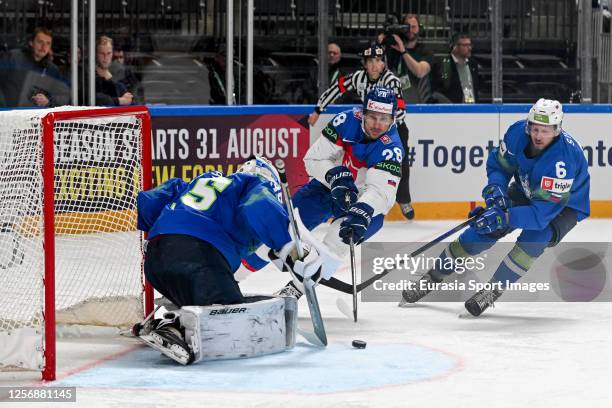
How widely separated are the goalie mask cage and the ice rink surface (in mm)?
153

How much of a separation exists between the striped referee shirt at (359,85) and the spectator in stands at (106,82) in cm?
126

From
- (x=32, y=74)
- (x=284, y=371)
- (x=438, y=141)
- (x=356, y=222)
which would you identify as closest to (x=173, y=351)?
(x=284, y=371)

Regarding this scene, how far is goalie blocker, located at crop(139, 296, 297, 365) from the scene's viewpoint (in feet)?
14.8

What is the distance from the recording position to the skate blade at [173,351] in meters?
4.50

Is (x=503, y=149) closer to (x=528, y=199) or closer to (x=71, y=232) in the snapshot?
(x=528, y=199)

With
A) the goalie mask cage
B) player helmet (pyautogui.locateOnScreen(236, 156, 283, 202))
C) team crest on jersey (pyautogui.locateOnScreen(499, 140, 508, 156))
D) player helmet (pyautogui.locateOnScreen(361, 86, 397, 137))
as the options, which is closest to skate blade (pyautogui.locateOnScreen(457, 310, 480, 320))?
team crest on jersey (pyautogui.locateOnScreen(499, 140, 508, 156))

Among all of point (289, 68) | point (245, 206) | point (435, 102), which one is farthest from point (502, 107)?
point (245, 206)

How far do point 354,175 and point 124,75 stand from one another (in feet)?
9.46

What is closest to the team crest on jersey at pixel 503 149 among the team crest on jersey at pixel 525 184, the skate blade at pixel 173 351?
the team crest on jersey at pixel 525 184

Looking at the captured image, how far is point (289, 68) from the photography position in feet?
29.5

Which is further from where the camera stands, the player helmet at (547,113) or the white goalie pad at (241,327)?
the player helmet at (547,113)

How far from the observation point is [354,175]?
6.13 metres

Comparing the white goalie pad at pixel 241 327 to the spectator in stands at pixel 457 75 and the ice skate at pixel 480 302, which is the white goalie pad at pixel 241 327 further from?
the spectator in stands at pixel 457 75

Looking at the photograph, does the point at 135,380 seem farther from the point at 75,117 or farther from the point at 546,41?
the point at 546,41
